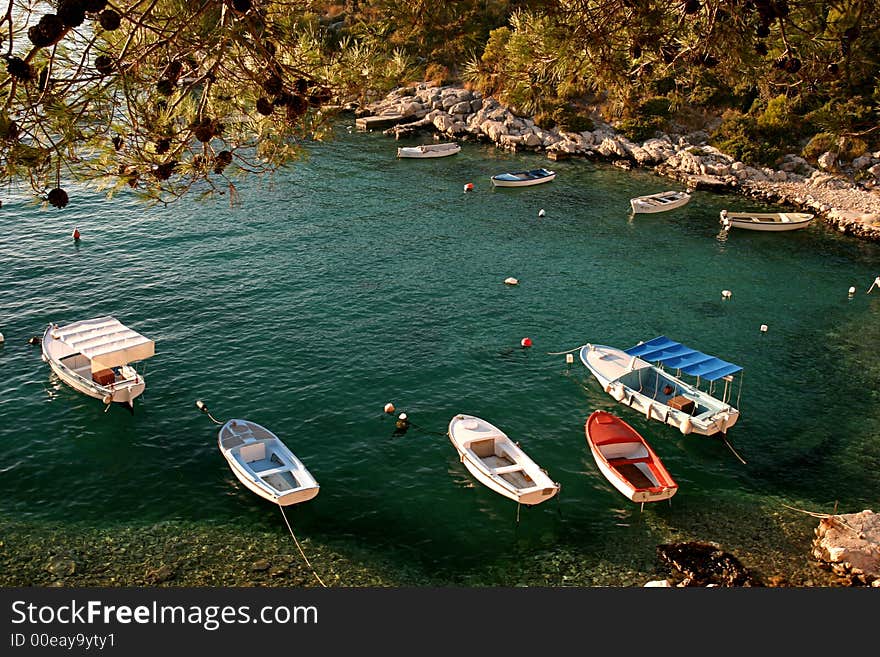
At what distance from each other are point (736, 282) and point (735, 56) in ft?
101

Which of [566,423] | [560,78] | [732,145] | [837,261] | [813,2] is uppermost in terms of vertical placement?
[813,2]

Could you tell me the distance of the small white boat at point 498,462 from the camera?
79.3 ft

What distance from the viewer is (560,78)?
49.5 feet

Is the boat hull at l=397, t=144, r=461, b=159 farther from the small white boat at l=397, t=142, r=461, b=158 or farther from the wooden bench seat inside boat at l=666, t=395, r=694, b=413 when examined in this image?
the wooden bench seat inside boat at l=666, t=395, r=694, b=413

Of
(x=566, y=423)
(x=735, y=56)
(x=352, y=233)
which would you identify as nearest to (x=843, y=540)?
(x=566, y=423)

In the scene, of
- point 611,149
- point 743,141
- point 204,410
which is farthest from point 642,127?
point 204,410

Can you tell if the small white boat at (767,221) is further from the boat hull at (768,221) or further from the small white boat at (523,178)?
the small white boat at (523,178)

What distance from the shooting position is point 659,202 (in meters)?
53.2

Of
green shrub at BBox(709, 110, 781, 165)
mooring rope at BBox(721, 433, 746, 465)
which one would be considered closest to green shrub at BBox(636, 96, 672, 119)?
green shrub at BBox(709, 110, 781, 165)

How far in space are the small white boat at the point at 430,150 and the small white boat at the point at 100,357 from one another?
3757 cm

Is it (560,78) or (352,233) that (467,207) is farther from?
(560,78)

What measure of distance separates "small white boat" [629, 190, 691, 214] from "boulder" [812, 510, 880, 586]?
32.4 metres

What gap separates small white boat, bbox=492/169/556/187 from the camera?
191ft

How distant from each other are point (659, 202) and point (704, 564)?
117ft
